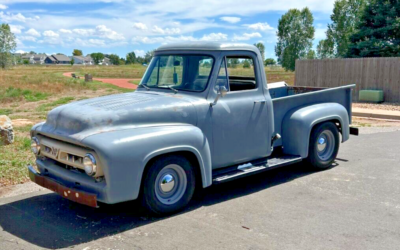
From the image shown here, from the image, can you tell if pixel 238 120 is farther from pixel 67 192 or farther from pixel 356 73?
pixel 356 73

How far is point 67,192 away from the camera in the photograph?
454 cm

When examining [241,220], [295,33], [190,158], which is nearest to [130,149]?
[190,158]

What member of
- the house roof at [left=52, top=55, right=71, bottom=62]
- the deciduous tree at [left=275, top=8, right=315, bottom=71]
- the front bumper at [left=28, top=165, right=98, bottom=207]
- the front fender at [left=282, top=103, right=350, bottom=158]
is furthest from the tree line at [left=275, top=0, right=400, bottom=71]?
the house roof at [left=52, top=55, right=71, bottom=62]

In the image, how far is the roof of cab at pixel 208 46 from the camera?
5554 millimetres

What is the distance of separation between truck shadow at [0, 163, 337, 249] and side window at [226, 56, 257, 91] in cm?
144

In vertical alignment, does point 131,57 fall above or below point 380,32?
above

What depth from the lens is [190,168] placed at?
496cm

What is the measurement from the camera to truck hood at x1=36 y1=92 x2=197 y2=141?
457 centimetres

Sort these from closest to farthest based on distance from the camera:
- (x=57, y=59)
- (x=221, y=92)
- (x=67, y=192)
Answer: (x=67, y=192) < (x=221, y=92) < (x=57, y=59)

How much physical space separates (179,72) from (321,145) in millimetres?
2726

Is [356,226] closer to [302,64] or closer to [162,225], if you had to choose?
[162,225]

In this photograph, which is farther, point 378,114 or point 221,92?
point 378,114

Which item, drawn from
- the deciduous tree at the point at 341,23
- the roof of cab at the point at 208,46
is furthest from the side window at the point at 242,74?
the deciduous tree at the point at 341,23

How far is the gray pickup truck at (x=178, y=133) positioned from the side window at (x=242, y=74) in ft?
0.05
